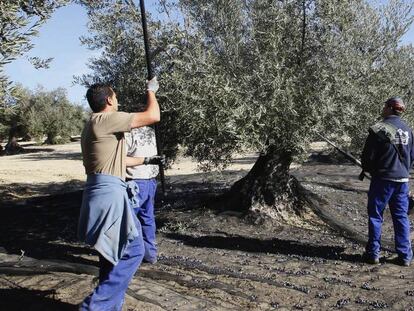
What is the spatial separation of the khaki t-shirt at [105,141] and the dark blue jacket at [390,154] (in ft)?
10.9

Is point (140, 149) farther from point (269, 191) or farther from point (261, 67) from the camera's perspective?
point (269, 191)

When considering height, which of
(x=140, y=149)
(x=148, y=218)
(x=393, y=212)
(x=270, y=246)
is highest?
(x=140, y=149)

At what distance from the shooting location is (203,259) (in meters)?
6.45

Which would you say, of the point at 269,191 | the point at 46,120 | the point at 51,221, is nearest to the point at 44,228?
the point at 51,221

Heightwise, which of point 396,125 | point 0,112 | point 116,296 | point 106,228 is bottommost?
point 116,296

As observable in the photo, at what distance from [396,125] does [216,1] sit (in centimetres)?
310

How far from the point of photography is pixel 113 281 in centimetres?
393

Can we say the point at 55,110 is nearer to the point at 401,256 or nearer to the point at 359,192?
the point at 359,192

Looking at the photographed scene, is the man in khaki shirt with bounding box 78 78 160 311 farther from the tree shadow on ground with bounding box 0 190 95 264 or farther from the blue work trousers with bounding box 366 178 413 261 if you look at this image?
the blue work trousers with bounding box 366 178 413 261

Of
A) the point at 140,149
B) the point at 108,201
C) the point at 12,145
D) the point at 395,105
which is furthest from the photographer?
the point at 12,145

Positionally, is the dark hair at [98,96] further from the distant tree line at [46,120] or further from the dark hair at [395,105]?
the distant tree line at [46,120]

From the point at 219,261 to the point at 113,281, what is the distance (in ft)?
8.45

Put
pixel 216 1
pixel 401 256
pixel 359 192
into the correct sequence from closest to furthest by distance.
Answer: pixel 401 256
pixel 216 1
pixel 359 192

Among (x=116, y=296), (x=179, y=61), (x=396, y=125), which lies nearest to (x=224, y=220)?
(x=179, y=61)
